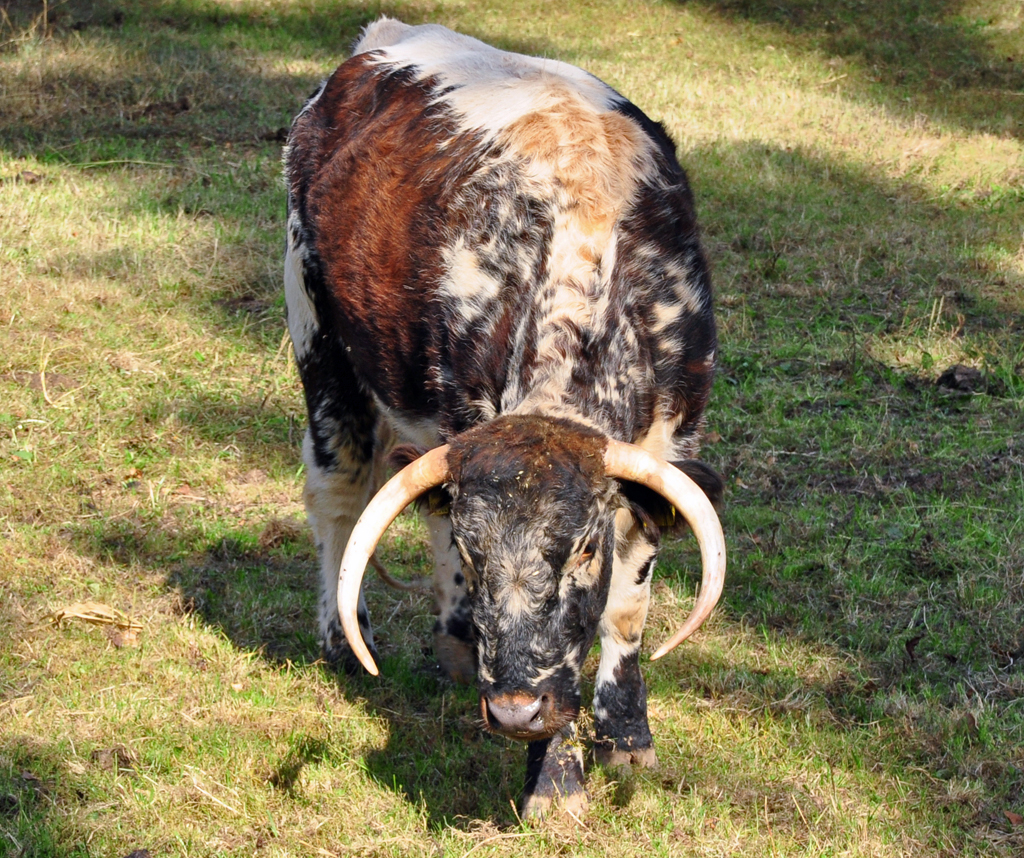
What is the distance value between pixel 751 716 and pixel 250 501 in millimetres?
2903

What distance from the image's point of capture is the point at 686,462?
393cm

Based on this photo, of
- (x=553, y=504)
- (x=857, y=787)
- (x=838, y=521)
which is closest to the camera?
(x=553, y=504)

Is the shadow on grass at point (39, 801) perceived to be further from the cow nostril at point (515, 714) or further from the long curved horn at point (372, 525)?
the cow nostril at point (515, 714)

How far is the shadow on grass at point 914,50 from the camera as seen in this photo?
12438 millimetres

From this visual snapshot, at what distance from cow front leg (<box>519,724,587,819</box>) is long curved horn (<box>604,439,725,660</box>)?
0.83m

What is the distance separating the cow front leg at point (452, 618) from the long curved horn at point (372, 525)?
4.16 ft

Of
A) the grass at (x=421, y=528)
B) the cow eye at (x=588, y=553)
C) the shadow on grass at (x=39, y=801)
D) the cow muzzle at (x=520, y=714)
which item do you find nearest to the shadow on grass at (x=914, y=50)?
the grass at (x=421, y=528)

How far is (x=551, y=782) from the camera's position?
4168mm

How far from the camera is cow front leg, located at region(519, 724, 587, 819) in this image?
13.6 feet

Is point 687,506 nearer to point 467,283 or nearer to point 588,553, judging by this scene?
point 588,553

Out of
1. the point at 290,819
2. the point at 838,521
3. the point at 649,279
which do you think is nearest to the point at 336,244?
the point at 649,279

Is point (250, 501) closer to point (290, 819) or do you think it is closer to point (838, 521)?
point (290, 819)

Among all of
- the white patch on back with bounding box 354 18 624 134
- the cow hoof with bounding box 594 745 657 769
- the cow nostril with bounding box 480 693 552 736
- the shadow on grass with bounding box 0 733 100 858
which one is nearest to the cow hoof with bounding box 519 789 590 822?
the cow hoof with bounding box 594 745 657 769

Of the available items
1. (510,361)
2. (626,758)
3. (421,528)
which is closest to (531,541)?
(510,361)
